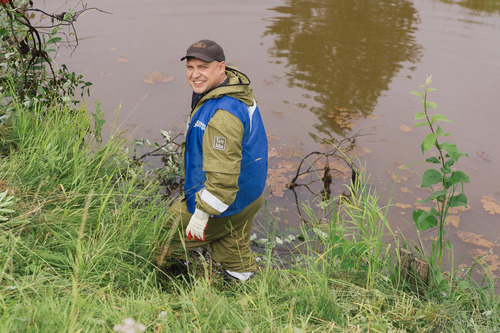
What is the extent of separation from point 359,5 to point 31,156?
8.36m

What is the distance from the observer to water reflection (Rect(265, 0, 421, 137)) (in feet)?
22.3

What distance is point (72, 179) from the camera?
3.65 meters

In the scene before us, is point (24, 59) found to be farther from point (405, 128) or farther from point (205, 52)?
point (405, 128)

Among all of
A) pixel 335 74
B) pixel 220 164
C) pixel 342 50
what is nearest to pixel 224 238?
pixel 220 164

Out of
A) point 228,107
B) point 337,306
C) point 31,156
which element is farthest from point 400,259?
point 31,156

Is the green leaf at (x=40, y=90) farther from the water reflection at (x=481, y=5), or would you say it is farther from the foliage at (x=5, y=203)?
the water reflection at (x=481, y=5)

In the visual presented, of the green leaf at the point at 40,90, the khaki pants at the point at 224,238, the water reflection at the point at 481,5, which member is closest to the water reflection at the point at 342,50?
the water reflection at the point at 481,5

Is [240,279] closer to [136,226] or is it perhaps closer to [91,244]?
[136,226]

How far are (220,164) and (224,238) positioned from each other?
0.83m

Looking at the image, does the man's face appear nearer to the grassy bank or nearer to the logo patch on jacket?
the logo patch on jacket

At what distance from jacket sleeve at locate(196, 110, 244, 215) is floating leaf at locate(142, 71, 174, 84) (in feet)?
14.4

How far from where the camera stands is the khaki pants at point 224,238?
11.6 feet

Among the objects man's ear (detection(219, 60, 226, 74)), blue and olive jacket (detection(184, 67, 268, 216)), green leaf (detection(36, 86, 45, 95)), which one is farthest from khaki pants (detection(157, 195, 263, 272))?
green leaf (detection(36, 86, 45, 95))

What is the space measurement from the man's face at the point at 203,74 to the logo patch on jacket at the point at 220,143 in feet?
1.52
